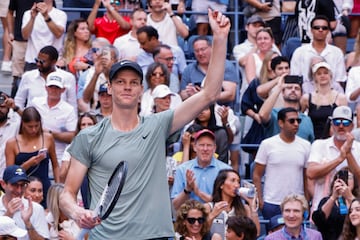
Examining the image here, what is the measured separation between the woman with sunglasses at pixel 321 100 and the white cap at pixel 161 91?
1.55 meters

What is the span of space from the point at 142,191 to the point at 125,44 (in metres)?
8.21

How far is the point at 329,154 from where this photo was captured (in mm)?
11516

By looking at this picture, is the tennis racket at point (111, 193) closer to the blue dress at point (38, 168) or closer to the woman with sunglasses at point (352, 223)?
the woman with sunglasses at point (352, 223)

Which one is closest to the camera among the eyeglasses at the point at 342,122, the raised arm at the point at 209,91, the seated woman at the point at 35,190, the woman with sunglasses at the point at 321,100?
the raised arm at the point at 209,91

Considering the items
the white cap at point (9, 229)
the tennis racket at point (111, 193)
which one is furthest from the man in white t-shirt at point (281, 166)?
the tennis racket at point (111, 193)

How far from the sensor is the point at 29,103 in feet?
42.4

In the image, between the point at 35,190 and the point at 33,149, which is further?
the point at 33,149

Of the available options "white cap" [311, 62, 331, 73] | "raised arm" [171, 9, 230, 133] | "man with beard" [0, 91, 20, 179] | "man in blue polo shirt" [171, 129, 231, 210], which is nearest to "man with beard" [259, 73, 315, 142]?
"white cap" [311, 62, 331, 73]

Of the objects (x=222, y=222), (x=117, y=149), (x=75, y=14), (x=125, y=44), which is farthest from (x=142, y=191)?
(x=75, y=14)

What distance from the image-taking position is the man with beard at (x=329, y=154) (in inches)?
446

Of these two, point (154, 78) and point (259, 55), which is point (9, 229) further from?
point (259, 55)

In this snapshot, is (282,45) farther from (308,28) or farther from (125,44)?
(125,44)

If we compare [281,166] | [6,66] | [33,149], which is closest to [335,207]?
[281,166]

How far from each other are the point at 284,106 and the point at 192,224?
302cm
